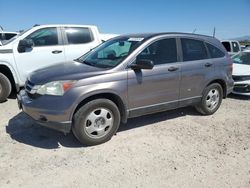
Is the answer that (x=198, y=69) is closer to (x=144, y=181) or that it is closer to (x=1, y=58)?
(x=144, y=181)

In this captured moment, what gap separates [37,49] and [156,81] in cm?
373

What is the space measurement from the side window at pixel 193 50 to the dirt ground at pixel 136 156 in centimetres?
133

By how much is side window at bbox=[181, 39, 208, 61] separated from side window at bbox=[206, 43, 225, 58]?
0.54 ft

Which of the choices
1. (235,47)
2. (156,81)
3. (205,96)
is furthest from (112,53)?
(235,47)

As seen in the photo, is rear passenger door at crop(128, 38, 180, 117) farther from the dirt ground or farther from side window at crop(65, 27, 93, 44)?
side window at crop(65, 27, 93, 44)

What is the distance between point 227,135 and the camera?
4766 millimetres

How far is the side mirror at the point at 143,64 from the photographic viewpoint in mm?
4164

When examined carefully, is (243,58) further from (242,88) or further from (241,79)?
(242,88)

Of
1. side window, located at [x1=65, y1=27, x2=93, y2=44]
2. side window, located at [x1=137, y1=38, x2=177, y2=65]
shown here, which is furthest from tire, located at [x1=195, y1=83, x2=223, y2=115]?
side window, located at [x1=65, y1=27, x2=93, y2=44]

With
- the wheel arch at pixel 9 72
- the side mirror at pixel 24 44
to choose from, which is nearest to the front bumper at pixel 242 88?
the side mirror at pixel 24 44

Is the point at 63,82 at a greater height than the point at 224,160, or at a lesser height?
greater

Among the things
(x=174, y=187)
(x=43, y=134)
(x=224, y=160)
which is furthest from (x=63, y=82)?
(x=224, y=160)

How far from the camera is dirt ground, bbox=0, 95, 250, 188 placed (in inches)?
129

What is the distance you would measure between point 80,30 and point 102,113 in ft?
13.7
